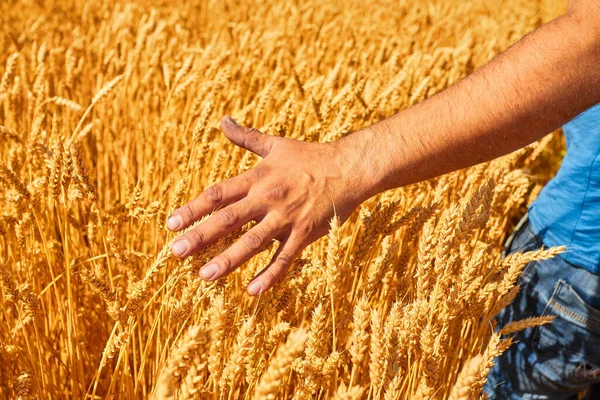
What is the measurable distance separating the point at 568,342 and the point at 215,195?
102 cm

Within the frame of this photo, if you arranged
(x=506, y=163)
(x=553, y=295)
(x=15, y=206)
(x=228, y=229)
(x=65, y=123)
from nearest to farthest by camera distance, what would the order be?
(x=228, y=229) → (x=15, y=206) → (x=553, y=295) → (x=506, y=163) → (x=65, y=123)

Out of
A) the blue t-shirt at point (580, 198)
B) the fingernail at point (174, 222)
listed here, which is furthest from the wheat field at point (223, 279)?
the blue t-shirt at point (580, 198)

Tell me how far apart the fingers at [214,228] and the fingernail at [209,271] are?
32 millimetres

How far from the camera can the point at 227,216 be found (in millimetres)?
849

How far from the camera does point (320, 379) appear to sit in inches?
34.4

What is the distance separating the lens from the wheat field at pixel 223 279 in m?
0.87

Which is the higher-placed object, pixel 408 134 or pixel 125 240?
pixel 408 134

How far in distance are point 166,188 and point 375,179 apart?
0.81 metres

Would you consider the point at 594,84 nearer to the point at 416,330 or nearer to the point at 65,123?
the point at 416,330

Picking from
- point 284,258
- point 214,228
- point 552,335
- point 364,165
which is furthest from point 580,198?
point 214,228

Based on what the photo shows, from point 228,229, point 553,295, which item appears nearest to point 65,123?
point 228,229

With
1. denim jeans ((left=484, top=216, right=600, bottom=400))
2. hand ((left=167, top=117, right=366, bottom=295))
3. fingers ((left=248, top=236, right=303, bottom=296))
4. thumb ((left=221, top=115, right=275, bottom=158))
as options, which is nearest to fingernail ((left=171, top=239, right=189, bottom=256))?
hand ((left=167, top=117, right=366, bottom=295))

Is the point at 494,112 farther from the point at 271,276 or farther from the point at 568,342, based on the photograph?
the point at 568,342

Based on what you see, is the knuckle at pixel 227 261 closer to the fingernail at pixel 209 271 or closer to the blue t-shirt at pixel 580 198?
the fingernail at pixel 209 271
